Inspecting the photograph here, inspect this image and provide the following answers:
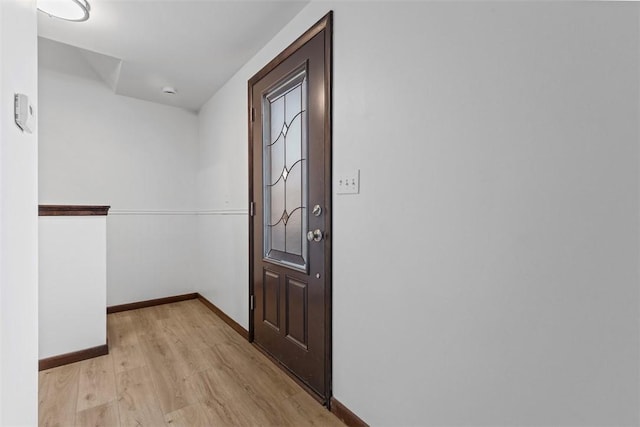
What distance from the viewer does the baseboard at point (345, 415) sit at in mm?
1487

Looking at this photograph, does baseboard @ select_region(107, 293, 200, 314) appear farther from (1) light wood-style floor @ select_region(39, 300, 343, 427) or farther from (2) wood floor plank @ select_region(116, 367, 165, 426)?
(2) wood floor plank @ select_region(116, 367, 165, 426)

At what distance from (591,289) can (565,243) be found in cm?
13

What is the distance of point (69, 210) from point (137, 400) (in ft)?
4.48

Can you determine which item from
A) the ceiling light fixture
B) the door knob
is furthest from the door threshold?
the ceiling light fixture

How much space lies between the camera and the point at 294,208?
77.0 inches

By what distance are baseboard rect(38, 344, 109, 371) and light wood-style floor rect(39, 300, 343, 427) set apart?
0.04 m

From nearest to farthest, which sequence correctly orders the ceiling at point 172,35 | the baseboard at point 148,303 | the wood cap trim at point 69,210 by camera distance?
the ceiling at point 172,35 < the wood cap trim at point 69,210 < the baseboard at point 148,303

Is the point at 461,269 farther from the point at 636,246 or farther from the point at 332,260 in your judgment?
the point at 332,260

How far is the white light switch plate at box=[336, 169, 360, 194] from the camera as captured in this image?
1.48 meters

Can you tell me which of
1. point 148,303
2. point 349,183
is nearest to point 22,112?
point 349,183

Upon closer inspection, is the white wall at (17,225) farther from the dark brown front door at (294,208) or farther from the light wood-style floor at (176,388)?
the dark brown front door at (294,208)

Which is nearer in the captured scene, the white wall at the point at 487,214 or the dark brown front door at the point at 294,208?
the white wall at the point at 487,214

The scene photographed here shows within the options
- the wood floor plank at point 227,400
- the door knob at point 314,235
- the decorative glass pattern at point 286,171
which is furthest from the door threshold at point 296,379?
the door knob at point 314,235

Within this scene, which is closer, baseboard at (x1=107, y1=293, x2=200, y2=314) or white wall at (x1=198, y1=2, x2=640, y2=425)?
white wall at (x1=198, y1=2, x2=640, y2=425)
